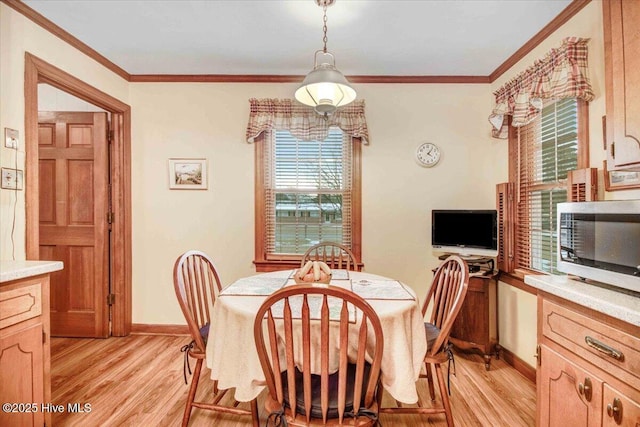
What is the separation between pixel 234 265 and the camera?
10.6 feet

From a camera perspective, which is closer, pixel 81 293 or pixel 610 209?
pixel 610 209

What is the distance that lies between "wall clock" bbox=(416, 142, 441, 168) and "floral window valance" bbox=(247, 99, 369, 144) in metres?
0.55

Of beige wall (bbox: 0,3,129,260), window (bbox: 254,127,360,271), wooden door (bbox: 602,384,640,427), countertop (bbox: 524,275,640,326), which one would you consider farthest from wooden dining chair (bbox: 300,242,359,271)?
beige wall (bbox: 0,3,129,260)

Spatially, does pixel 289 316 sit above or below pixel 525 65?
below

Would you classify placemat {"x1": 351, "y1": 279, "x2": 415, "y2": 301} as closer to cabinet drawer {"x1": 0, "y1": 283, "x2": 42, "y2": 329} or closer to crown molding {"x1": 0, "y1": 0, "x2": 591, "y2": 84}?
cabinet drawer {"x1": 0, "y1": 283, "x2": 42, "y2": 329}

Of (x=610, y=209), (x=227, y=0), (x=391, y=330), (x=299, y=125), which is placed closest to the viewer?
(x=610, y=209)

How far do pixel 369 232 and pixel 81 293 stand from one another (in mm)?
2869

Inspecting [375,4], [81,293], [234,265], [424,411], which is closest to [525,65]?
[375,4]

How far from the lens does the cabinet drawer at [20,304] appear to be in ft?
4.89

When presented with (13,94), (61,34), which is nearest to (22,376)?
(13,94)

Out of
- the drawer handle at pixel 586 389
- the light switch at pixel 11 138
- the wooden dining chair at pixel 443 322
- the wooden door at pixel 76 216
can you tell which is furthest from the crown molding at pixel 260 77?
the drawer handle at pixel 586 389

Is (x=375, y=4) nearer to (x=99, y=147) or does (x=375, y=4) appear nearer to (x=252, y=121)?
(x=252, y=121)

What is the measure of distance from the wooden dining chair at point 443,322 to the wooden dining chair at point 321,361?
22.0 inches

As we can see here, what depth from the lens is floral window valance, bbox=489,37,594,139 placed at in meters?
1.96
